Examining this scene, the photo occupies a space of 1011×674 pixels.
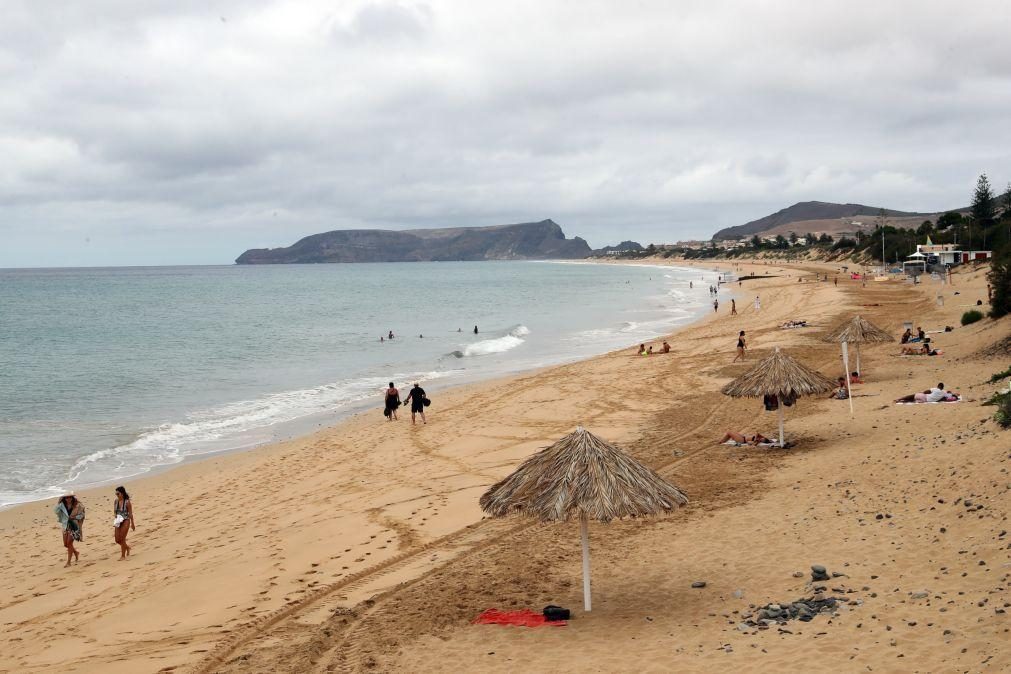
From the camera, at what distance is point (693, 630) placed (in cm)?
755

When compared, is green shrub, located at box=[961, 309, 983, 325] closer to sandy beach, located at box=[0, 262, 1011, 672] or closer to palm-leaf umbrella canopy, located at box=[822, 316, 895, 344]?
sandy beach, located at box=[0, 262, 1011, 672]

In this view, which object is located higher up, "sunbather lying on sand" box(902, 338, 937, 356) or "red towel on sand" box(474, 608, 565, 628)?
"sunbather lying on sand" box(902, 338, 937, 356)

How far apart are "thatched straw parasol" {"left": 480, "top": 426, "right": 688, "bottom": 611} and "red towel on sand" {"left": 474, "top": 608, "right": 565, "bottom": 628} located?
18.7 inches

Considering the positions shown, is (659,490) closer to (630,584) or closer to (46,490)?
(630,584)

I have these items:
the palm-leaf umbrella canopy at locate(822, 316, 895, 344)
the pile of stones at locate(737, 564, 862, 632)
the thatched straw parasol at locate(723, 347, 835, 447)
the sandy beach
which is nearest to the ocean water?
the sandy beach

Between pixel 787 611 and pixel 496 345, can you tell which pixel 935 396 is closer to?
pixel 787 611

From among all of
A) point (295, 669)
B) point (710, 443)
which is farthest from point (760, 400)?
point (295, 669)

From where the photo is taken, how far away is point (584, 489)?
25.3 feet

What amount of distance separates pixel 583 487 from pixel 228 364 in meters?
32.8

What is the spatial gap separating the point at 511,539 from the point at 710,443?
6193 mm

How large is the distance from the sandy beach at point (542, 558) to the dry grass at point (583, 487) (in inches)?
48.0

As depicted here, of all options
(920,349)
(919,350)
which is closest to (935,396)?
(919,350)

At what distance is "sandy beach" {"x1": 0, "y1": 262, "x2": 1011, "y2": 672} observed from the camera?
7.25 metres

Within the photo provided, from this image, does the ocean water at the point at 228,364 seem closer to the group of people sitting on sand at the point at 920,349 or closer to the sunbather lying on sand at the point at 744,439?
the sunbather lying on sand at the point at 744,439
